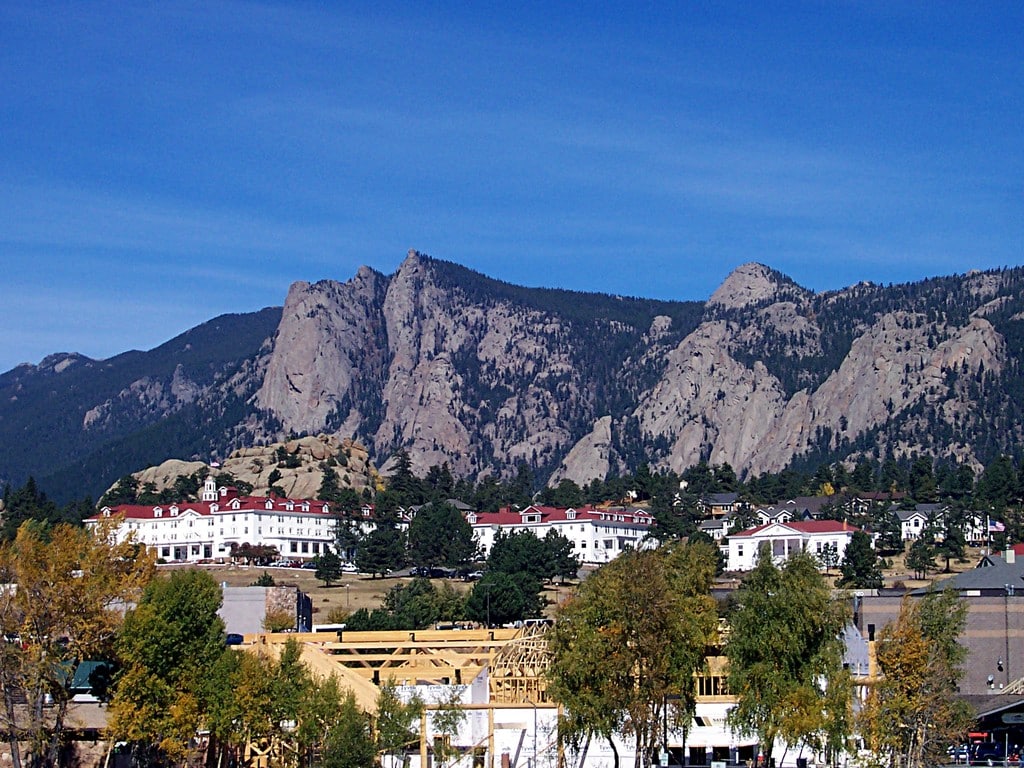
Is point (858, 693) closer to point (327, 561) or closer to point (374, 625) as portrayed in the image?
point (374, 625)

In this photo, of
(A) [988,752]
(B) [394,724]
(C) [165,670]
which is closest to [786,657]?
(B) [394,724]

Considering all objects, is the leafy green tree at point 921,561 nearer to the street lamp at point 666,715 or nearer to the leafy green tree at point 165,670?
the street lamp at point 666,715

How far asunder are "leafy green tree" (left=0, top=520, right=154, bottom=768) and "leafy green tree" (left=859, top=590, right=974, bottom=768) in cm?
3562

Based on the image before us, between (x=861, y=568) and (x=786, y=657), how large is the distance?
111521 millimetres

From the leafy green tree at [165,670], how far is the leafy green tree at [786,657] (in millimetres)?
24176

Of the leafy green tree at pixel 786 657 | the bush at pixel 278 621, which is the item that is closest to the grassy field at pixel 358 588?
the bush at pixel 278 621

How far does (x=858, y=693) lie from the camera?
8156 cm

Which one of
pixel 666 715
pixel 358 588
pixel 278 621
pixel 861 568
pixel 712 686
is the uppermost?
pixel 861 568

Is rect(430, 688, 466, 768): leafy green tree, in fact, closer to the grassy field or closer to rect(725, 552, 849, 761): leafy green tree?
rect(725, 552, 849, 761): leafy green tree

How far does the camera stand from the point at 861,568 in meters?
179

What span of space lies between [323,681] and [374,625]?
58356 mm

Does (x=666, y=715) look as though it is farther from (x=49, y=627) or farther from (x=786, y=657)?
(x=49, y=627)

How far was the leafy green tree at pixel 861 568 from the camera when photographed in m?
175

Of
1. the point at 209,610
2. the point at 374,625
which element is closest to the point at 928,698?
the point at 209,610
